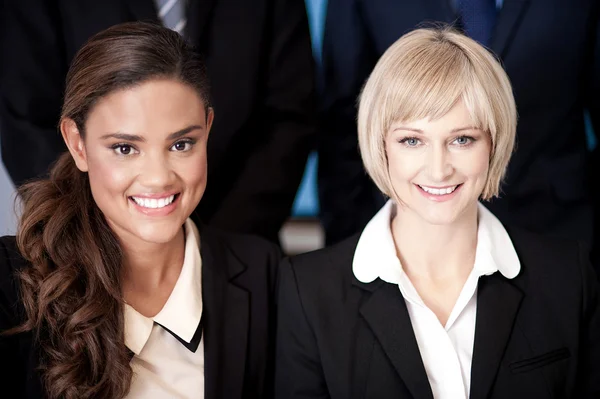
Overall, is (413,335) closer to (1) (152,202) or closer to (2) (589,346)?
(2) (589,346)

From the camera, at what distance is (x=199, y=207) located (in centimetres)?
255

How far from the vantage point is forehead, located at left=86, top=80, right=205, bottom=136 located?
192cm

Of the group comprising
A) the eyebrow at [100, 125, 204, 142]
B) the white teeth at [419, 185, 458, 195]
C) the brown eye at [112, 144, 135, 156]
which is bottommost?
the white teeth at [419, 185, 458, 195]

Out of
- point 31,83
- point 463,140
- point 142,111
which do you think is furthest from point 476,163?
point 31,83

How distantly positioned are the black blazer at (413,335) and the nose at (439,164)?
29 cm

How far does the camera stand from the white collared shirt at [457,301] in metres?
1.98

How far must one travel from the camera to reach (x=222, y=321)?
6.94 feet

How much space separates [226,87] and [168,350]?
815 millimetres

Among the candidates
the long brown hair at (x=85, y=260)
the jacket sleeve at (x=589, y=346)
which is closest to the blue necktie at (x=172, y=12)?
the long brown hair at (x=85, y=260)

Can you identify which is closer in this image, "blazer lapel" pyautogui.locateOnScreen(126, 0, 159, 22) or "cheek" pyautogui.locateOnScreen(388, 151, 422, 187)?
"cheek" pyautogui.locateOnScreen(388, 151, 422, 187)

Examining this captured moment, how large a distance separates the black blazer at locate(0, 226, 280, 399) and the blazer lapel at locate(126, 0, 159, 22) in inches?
23.4

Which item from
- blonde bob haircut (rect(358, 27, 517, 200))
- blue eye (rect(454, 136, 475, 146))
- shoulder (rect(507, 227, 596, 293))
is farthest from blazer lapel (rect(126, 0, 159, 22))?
shoulder (rect(507, 227, 596, 293))

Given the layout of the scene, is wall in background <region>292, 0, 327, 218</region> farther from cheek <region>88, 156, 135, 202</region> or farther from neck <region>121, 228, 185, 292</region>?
cheek <region>88, 156, 135, 202</region>

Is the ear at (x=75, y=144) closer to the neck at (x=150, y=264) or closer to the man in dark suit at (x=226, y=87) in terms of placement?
the neck at (x=150, y=264)
